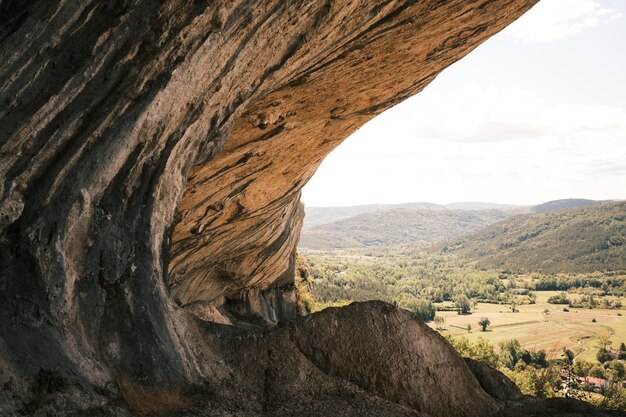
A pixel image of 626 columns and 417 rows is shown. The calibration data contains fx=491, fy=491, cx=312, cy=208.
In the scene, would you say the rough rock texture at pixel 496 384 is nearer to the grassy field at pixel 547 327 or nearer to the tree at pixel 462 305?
the grassy field at pixel 547 327

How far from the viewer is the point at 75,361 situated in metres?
7.45

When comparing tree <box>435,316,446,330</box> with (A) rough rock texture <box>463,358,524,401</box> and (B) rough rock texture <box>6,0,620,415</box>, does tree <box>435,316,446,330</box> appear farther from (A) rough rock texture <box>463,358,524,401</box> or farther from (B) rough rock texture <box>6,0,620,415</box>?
(B) rough rock texture <box>6,0,620,415</box>

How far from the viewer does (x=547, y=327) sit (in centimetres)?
14400

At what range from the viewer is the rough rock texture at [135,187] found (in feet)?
24.0

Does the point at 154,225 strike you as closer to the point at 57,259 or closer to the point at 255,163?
the point at 57,259

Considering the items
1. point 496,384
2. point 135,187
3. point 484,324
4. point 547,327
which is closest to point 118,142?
point 135,187

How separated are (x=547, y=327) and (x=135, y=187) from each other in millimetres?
157244

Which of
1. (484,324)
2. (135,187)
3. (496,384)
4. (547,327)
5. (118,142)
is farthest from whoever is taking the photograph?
(484,324)

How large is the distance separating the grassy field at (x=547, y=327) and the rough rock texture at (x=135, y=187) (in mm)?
109792

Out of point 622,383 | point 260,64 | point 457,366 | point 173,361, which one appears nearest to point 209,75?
point 260,64

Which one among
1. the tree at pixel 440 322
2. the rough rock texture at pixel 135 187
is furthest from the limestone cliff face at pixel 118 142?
the tree at pixel 440 322

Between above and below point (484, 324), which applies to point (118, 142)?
above

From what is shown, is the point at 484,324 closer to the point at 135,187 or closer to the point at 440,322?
the point at 440,322

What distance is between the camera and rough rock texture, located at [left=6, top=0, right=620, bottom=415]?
7.32 meters
